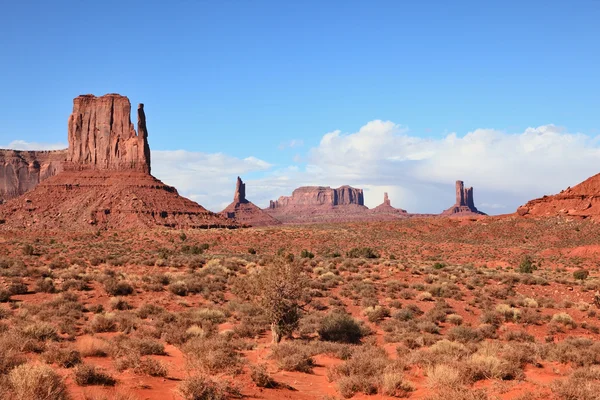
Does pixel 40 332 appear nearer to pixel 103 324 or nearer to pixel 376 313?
pixel 103 324

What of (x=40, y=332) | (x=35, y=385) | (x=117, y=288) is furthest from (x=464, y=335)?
(x=117, y=288)

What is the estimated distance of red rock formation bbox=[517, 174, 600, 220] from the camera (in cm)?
7238

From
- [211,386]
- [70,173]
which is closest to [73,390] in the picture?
[211,386]

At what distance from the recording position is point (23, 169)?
474 ft

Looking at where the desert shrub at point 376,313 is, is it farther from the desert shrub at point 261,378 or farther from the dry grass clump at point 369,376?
the desert shrub at point 261,378

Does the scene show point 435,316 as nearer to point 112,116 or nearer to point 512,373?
point 512,373

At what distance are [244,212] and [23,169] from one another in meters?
71.0

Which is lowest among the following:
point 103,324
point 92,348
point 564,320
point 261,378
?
point 564,320

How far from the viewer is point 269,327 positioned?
17422mm

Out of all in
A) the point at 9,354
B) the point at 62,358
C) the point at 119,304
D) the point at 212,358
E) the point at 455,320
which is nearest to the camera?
the point at 9,354

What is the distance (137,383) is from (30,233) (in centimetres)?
7136

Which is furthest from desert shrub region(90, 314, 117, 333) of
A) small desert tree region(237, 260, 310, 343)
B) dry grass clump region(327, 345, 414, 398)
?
dry grass clump region(327, 345, 414, 398)

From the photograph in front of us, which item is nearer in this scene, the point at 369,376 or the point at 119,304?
the point at 369,376

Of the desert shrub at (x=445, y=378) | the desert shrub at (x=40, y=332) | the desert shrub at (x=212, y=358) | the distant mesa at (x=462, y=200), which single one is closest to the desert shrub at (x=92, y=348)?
the desert shrub at (x=40, y=332)
